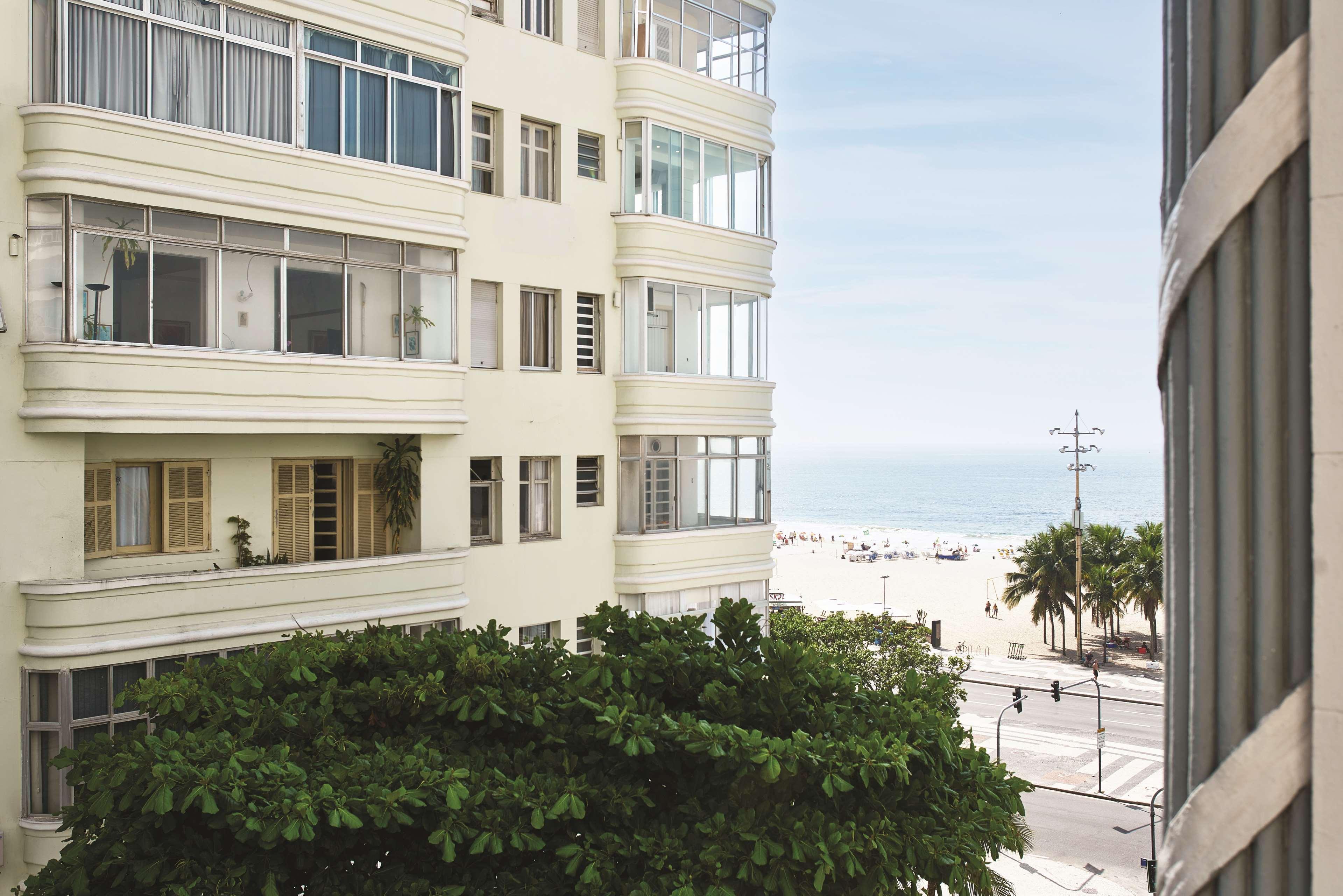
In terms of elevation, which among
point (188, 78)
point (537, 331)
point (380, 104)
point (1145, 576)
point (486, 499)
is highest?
point (380, 104)

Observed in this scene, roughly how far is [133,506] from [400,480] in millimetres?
4167

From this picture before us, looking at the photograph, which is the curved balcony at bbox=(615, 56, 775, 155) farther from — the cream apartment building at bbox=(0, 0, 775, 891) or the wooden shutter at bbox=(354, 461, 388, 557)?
the wooden shutter at bbox=(354, 461, 388, 557)

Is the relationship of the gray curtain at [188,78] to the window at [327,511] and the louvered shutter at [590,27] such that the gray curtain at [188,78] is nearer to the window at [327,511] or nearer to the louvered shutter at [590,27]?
the window at [327,511]

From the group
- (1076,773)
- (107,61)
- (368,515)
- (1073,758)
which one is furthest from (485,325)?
(1073,758)

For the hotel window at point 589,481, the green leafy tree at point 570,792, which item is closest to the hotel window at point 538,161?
the hotel window at point 589,481

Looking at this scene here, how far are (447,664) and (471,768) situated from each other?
213 centimetres

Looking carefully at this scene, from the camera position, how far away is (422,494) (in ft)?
62.3

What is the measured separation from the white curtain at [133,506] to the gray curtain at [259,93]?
5.39 metres

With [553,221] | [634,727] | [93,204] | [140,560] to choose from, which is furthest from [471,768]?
[553,221]

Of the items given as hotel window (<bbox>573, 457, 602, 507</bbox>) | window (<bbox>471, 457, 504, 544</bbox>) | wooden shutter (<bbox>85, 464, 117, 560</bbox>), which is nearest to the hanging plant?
window (<bbox>471, 457, 504, 544</bbox>)

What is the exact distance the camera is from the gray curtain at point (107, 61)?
14758mm

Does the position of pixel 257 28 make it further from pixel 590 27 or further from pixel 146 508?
pixel 590 27

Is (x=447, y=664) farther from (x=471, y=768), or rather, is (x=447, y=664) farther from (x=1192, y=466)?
(x=1192, y=466)

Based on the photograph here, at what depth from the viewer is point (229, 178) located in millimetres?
15953
